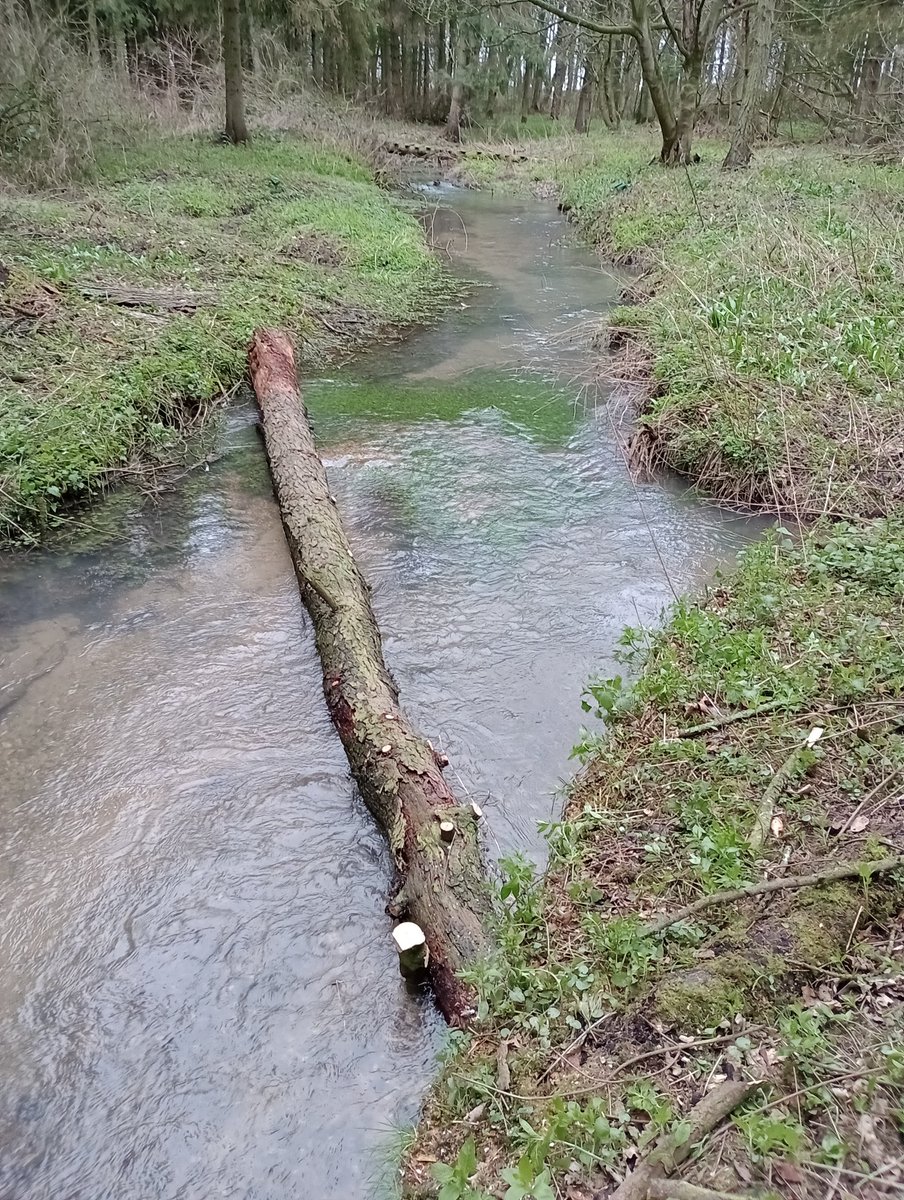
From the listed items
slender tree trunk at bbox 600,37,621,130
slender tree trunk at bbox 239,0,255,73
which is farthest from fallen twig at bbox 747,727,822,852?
slender tree trunk at bbox 600,37,621,130

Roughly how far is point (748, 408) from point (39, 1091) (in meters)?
6.47

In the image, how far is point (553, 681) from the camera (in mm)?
4645

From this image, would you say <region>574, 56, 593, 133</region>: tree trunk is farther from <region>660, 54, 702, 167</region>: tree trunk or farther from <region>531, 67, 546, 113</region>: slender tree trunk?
<region>660, 54, 702, 167</region>: tree trunk

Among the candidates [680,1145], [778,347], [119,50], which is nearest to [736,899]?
[680,1145]

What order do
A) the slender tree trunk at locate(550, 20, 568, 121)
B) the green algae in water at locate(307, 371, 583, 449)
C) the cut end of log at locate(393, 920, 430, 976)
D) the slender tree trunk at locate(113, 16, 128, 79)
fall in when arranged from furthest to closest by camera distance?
1. the slender tree trunk at locate(550, 20, 568, 121)
2. the slender tree trunk at locate(113, 16, 128, 79)
3. the green algae in water at locate(307, 371, 583, 449)
4. the cut end of log at locate(393, 920, 430, 976)

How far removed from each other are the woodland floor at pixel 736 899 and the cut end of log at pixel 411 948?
293 millimetres

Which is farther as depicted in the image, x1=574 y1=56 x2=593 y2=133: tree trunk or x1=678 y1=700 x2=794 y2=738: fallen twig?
x1=574 y1=56 x2=593 y2=133: tree trunk

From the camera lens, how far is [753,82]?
15.6 m

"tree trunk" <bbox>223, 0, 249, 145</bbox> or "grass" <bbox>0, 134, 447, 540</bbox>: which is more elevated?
"tree trunk" <bbox>223, 0, 249, 145</bbox>

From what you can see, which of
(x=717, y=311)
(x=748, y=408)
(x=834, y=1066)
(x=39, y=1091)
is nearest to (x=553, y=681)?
(x=834, y=1066)

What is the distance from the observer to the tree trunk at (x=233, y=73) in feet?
51.4

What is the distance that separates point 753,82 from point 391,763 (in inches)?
663

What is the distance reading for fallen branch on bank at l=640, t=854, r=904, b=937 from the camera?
2.81 metres

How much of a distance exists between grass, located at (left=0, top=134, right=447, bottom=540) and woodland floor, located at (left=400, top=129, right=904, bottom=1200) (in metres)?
4.47
